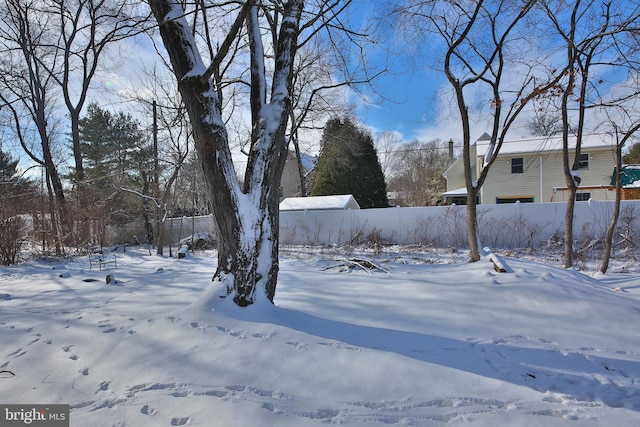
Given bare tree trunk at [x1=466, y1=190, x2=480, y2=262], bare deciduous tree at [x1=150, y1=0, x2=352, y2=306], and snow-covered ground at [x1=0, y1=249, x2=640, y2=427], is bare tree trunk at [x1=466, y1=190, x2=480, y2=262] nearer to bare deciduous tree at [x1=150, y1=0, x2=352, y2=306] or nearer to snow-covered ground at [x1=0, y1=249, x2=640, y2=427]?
snow-covered ground at [x1=0, y1=249, x2=640, y2=427]

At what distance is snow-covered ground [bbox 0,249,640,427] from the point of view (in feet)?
6.12

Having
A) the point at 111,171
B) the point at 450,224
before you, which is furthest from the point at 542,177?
the point at 111,171

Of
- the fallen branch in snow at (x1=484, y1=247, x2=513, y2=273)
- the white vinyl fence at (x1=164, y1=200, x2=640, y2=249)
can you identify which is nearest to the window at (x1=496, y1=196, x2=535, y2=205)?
the white vinyl fence at (x1=164, y1=200, x2=640, y2=249)

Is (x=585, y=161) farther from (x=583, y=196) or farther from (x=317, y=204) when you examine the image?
(x=317, y=204)

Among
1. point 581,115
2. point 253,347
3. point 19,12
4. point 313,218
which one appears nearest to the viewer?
point 253,347

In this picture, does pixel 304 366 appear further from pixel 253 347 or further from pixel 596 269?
pixel 596 269

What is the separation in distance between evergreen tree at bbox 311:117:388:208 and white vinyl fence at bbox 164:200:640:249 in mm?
6685

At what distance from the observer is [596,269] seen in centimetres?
752

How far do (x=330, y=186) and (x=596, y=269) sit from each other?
14.3 metres

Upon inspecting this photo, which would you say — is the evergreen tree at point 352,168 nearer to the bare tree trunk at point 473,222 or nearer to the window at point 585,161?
the window at point 585,161

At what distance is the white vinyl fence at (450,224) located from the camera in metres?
10.4

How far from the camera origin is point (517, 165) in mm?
16906

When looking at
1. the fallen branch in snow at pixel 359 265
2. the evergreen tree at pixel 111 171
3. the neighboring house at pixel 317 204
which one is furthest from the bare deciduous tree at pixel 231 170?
the neighboring house at pixel 317 204

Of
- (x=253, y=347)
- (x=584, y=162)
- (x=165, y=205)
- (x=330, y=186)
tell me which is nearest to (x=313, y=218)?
(x=165, y=205)
